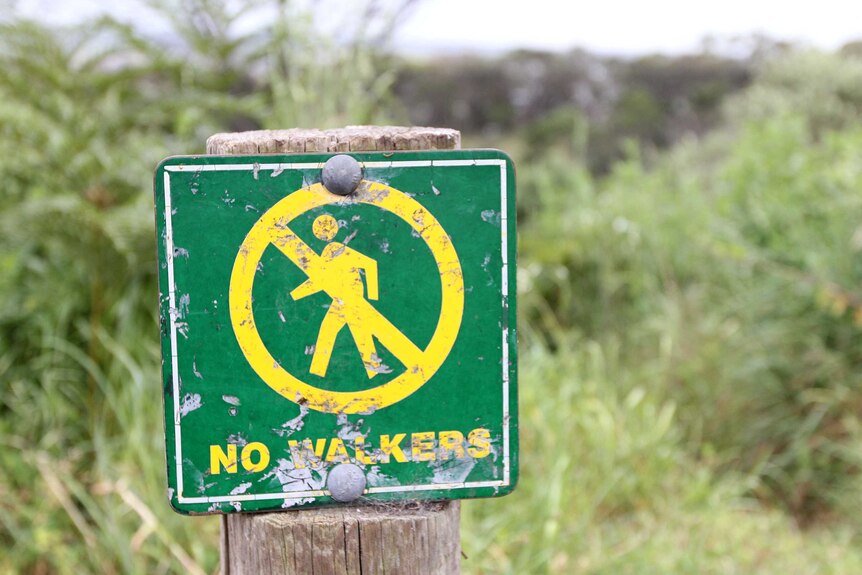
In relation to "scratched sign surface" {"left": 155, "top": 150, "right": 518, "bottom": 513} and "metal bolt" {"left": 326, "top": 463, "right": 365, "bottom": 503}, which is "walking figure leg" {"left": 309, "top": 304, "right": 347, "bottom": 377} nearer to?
"scratched sign surface" {"left": 155, "top": 150, "right": 518, "bottom": 513}

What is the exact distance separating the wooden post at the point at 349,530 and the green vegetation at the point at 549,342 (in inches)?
44.2

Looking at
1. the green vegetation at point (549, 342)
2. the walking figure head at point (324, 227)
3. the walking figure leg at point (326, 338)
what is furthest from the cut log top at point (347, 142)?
the green vegetation at point (549, 342)

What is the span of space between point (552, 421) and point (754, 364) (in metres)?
1.05

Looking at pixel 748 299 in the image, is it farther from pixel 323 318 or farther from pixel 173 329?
pixel 173 329

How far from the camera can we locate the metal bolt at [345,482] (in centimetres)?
111

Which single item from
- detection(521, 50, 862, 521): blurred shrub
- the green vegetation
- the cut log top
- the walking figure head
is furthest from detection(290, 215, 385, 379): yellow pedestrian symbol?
detection(521, 50, 862, 521): blurred shrub

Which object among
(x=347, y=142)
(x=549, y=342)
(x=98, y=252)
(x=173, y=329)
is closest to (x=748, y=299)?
(x=549, y=342)

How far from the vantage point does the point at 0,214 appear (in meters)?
2.95

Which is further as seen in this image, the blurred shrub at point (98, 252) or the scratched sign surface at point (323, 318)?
the blurred shrub at point (98, 252)

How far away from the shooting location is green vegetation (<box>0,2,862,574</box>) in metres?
2.54

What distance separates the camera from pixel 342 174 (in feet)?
3.56

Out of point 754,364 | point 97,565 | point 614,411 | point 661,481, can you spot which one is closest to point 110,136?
point 97,565

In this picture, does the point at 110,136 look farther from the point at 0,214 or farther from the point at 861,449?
the point at 861,449

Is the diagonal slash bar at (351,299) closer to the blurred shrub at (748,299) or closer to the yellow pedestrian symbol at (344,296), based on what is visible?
the yellow pedestrian symbol at (344,296)
